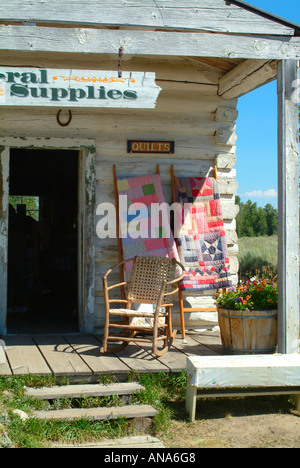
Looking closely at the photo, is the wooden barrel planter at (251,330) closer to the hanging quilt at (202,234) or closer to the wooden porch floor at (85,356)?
the wooden porch floor at (85,356)

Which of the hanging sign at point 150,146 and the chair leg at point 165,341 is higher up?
the hanging sign at point 150,146

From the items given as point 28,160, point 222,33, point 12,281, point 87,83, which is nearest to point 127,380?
point 87,83

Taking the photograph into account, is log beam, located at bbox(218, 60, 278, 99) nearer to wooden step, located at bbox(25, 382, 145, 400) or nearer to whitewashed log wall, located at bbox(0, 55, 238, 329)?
whitewashed log wall, located at bbox(0, 55, 238, 329)

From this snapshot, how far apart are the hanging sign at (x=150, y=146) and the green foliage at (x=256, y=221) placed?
80.8 ft

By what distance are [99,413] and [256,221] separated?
96.1 feet

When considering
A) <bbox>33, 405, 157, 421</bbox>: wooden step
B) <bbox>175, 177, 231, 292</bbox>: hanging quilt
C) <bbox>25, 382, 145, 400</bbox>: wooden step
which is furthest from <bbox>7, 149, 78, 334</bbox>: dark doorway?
<bbox>33, 405, 157, 421</bbox>: wooden step

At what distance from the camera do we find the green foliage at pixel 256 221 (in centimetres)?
3075

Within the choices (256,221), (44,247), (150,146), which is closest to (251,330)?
(150,146)

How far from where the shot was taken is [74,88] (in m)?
4.23

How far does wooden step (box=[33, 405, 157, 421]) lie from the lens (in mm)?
3666

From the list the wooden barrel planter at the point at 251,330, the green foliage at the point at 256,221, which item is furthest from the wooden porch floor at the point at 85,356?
the green foliage at the point at 256,221

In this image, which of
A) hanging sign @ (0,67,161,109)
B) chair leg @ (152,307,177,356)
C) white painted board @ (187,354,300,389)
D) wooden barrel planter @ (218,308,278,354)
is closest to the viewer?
white painted board @ (187,354,300,389)

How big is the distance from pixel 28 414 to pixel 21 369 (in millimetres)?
661

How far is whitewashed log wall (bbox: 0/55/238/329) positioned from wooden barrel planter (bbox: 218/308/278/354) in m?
1.36
